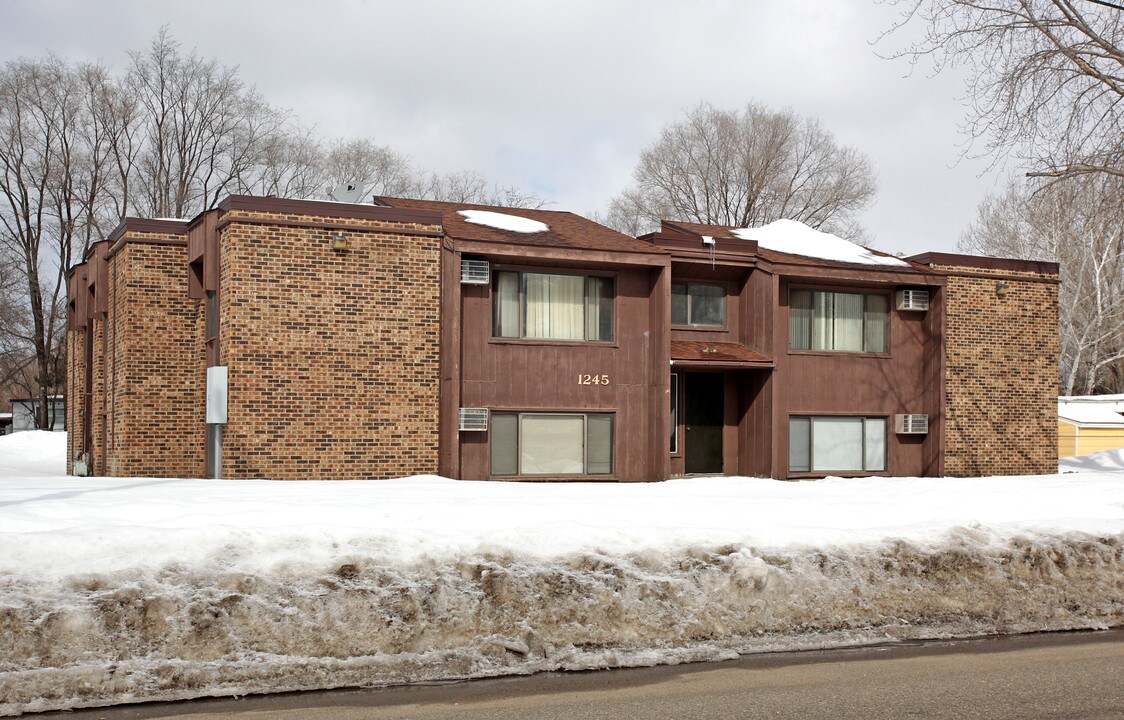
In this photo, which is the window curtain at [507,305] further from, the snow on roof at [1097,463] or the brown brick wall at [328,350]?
the snow on roof at [1097,463]

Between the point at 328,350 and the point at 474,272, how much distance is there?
9.50 feet

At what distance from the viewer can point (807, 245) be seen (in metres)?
22.4

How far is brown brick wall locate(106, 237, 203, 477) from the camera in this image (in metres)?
19.0

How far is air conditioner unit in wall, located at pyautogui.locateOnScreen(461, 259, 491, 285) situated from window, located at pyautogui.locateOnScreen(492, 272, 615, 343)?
65 centimetres

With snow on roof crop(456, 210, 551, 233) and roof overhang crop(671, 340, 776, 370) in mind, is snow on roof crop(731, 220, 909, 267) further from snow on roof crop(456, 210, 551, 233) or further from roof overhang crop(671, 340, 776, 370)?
snow on roof crop(456, 210, 551, 233)

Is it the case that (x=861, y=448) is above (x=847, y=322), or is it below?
below

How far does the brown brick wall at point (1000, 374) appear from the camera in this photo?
21.8 meters

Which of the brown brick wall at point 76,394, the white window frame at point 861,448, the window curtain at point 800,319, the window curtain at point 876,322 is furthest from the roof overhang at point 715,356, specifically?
the brown brick wall at point 76,394

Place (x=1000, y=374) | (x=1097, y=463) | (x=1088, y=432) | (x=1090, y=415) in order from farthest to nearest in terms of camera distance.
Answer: (x=1090, y=415), (x=1088, y=432), (x=1097, y=463), (x=1000, y=374)

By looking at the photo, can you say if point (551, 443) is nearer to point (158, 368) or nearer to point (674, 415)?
point (674, 415)

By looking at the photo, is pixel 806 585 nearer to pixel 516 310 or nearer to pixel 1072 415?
pixel 516 310

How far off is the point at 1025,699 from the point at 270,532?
5.55m

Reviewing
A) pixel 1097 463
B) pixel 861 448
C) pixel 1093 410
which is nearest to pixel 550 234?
pixel 861 448

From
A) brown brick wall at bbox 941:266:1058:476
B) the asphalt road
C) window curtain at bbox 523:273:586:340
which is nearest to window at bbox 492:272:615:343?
window curtain at bbox 523:273:586:340
